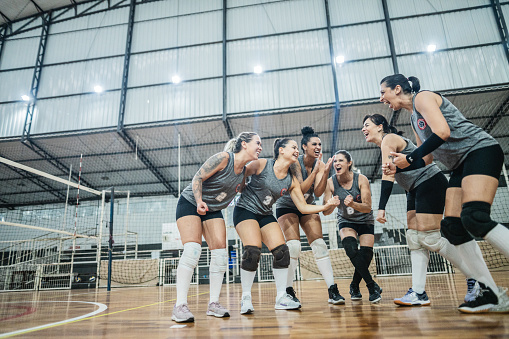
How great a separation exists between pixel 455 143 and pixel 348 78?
11.6 metres

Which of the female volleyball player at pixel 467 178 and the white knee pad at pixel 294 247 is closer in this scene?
the female volleyball player at pixel 467 178

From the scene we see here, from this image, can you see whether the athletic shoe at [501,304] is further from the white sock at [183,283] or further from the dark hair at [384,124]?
the white sock at [183,283]

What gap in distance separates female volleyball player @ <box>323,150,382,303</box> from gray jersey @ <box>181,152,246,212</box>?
1.08m

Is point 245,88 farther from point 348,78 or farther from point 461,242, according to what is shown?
point 461,242

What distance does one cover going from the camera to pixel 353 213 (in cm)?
333

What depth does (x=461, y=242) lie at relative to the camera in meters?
2.13

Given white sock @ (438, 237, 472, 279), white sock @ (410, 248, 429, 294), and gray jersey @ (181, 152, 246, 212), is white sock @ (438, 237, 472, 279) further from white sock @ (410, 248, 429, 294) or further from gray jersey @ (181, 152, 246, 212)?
gray jersey @ (181, 152, 246, 212)

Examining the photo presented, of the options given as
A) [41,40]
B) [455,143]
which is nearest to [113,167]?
[41,40]

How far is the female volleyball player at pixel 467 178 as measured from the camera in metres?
1.92

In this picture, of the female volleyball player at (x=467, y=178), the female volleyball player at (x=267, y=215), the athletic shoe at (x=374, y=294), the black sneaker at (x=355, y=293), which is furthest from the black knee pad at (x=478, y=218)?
the black sneaker at (x=355, y=293)

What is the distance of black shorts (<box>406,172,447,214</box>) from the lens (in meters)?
2.57

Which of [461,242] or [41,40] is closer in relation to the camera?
[461,242]

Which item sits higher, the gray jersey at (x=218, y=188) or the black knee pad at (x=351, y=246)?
the gray jersey at (x=218, y=188)

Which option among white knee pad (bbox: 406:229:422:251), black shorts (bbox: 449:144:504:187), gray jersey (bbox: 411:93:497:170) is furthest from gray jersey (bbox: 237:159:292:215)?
black shorts (bbox: 449:144:504:187)
